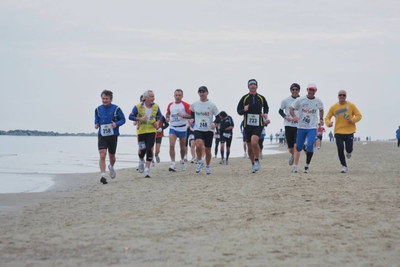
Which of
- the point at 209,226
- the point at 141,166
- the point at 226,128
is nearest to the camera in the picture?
the point at 209,226

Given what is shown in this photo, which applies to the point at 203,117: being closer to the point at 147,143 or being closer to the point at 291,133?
the point at 147,143

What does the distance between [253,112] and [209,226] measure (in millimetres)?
7611

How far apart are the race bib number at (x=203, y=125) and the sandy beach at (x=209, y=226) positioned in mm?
3231

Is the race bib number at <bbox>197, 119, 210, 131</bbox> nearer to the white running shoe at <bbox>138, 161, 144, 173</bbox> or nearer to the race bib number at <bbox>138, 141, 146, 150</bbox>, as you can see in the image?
the race bib number at <bbox>138, 141, 146, 150</bbox>

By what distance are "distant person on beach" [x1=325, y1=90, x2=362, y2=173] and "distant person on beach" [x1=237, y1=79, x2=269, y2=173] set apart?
4.88ft

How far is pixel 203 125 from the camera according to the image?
14.0 meters

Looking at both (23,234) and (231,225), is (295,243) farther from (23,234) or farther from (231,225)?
(23,234)

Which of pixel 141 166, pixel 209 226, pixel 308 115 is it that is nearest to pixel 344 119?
pixel 308 115

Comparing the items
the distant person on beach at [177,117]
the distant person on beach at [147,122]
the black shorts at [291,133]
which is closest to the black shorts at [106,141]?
the distant person on beach at [147,122]

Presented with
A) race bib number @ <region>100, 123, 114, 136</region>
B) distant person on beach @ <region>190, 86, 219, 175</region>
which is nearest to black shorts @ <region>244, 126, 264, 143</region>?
distant person on beach @ <region>190, 86, 219, 175</region>

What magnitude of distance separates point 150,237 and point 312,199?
3.31 meters

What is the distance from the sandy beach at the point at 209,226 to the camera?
5000 mm

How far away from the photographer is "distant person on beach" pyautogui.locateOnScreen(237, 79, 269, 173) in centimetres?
1380

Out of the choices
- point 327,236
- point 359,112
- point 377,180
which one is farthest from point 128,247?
point 359,112
